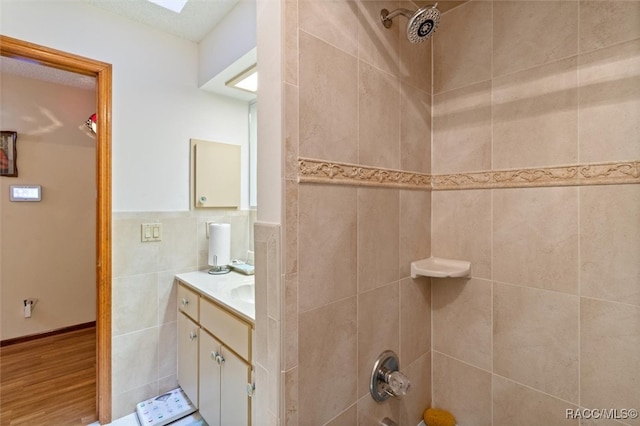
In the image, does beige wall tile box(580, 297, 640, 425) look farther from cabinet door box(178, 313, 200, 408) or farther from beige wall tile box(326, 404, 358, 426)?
cabinet door box(178, 313, 200, 408)

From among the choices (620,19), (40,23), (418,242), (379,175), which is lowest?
(418,242)

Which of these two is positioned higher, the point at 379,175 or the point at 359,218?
the point at 379,175

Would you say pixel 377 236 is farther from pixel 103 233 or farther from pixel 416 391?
pixel 103 233

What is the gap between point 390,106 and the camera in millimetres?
1074

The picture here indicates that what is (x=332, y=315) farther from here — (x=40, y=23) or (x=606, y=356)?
(x=40, y=23)

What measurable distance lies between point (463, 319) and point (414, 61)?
1.16 meters

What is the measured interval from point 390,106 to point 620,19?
729 mm

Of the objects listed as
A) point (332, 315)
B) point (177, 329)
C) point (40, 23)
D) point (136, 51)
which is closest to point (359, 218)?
point (332, 315)

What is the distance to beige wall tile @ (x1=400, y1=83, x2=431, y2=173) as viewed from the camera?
3.75ft

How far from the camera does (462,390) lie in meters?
1.23

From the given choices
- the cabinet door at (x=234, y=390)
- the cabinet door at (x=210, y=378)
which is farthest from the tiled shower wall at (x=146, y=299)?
the cabinet door at (x=234, y=390)

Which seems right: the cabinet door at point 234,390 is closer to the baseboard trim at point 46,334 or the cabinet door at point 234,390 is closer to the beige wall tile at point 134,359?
the beige wall tile at point 134,359

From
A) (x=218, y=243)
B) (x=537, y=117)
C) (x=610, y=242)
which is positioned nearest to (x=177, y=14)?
(x=218, y=243)

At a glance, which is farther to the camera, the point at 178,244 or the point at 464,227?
the point at 178,244
